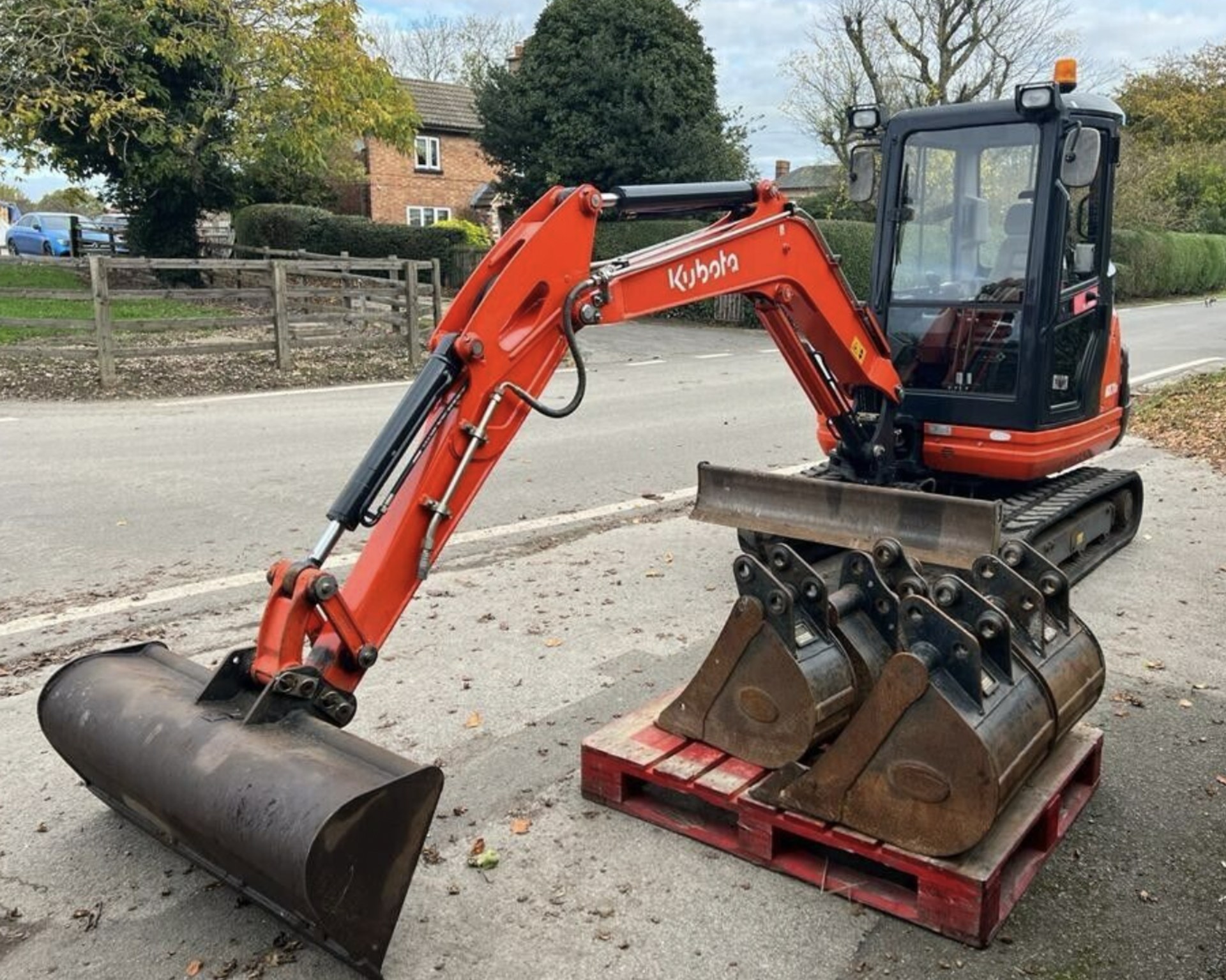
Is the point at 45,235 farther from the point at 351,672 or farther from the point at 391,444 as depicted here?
the point at 351,672

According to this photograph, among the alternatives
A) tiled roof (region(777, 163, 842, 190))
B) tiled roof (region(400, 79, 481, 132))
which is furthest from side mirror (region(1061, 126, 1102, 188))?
tiled roof (region(777, 163, 842, 190))

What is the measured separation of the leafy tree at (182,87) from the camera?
17.4 metres

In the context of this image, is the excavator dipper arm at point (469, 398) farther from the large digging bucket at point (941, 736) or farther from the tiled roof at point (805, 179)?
the tiled roof at point (805, 179)

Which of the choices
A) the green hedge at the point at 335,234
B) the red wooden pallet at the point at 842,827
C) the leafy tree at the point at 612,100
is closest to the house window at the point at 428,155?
the green hedge at the point at 335,234

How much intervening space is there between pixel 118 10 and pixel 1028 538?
730 inches

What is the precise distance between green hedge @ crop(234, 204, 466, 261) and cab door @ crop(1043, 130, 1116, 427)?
839 inches

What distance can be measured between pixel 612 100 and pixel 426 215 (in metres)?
14.4

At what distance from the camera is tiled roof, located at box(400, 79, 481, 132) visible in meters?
37.3

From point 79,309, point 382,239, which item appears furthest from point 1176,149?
point 79,309

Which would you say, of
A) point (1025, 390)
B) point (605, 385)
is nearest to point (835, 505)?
point (1025, 390)

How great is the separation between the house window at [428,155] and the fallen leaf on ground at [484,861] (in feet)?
118

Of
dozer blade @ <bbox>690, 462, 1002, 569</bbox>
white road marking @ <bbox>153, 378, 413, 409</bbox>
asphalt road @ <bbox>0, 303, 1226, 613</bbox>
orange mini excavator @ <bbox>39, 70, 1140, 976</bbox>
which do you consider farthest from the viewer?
white road marking @ <bbox>153, 378, 413, 409</bbox>

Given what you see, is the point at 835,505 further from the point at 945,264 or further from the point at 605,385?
the point at 605,385

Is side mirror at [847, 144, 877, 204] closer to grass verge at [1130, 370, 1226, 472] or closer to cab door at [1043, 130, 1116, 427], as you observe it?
cab door at [1043, 130, 1116, 427]
